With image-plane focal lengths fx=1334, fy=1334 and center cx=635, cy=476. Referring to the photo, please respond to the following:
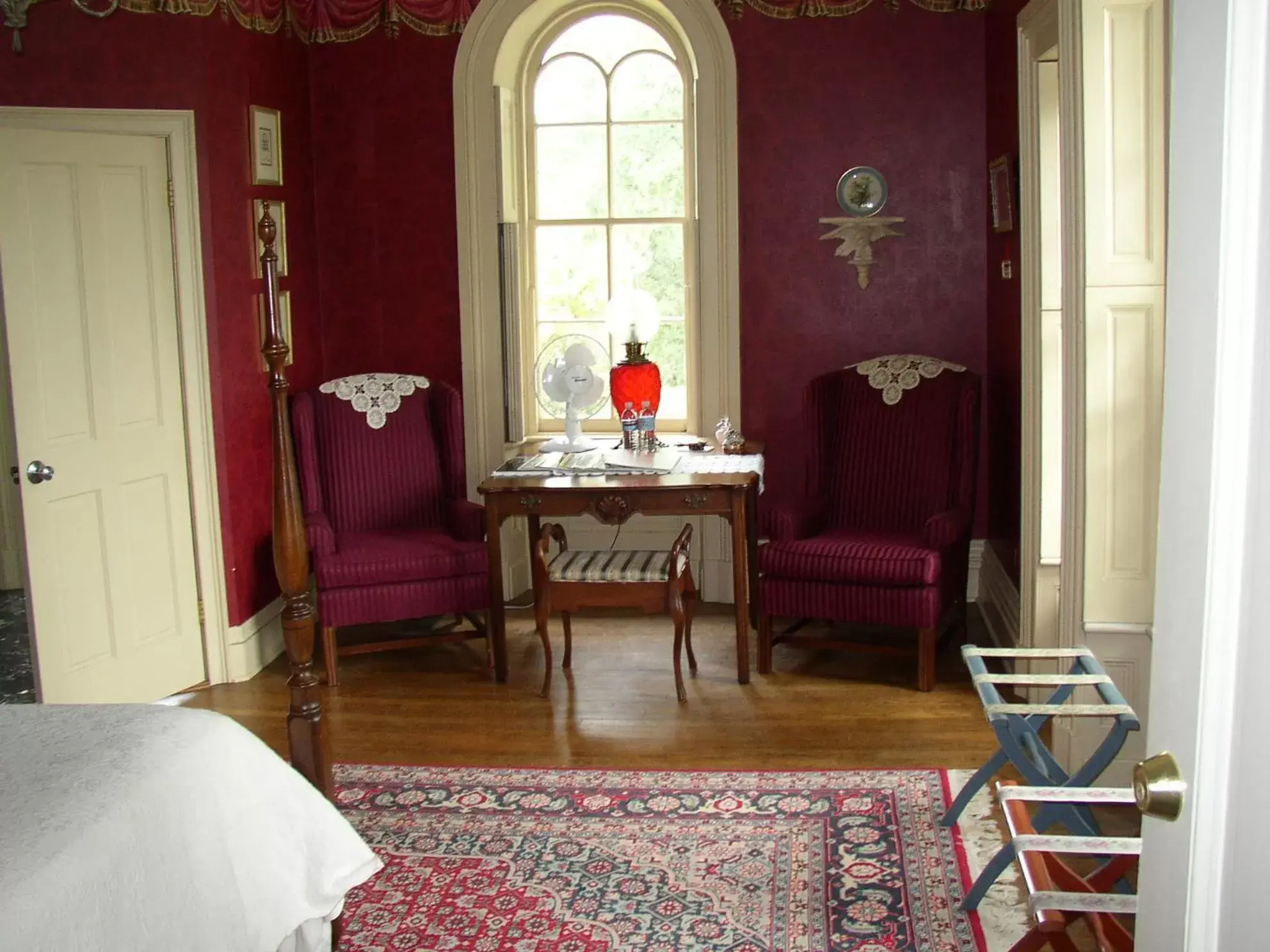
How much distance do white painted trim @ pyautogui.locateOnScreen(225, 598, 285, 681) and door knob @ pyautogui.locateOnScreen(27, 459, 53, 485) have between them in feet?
→ 3.37

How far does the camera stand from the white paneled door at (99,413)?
15.0ft

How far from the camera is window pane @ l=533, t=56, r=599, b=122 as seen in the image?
20.8 feet

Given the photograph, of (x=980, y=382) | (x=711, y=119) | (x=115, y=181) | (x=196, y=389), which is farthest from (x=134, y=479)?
(x=980, y=382)

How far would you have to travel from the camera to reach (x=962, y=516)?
5188mm

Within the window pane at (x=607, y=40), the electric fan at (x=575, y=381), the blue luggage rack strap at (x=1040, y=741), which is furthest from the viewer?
the window pane at (x=607, y=40)

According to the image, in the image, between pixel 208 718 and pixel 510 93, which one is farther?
pixel 510 93

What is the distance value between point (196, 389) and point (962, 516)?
3.00 m

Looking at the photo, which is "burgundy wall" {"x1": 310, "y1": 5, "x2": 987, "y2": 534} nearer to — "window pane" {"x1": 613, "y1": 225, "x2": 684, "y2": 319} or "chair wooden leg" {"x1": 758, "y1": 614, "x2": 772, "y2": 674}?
"window pane" {"x1": 613, "y1": 225, "x2": 684, "y2": 319}

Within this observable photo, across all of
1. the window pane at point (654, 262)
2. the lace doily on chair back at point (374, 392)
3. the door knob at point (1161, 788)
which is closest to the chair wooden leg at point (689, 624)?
the lace doily on chair back at point (374, 392)

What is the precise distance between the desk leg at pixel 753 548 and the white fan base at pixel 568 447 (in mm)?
744

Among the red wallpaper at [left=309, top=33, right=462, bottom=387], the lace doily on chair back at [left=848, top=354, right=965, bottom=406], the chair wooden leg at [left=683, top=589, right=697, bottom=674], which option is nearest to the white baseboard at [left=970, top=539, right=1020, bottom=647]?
the lace doily on chair back at [left=848, top=354, right=965, bottom=406]

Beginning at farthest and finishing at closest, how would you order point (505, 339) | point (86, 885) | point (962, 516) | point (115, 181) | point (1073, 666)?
1. point (505, 339)
2. point (962, 516)
3. point (115, 181)
4. point (1073, 666)
5. point (86, 885)

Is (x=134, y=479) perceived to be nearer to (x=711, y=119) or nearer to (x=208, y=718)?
(x=208, y=718)

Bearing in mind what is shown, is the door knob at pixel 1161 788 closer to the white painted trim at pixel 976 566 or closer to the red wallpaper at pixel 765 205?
the red wallpaper at pixel 765 205
